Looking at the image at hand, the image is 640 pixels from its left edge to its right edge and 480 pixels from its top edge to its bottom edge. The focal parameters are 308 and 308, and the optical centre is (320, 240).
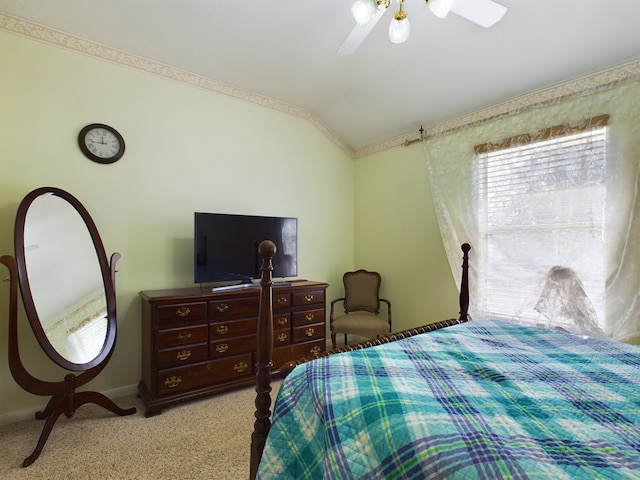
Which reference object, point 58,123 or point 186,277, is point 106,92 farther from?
point 186,277

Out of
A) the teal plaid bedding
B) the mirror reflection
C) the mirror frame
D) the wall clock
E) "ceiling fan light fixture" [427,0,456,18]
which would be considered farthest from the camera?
the wall clock

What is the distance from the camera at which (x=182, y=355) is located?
230 cm

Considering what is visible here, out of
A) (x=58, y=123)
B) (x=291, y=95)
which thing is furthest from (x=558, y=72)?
(x=58, y=123)

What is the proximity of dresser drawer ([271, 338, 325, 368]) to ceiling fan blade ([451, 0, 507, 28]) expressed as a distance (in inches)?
101

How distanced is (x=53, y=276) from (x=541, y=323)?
3.55m

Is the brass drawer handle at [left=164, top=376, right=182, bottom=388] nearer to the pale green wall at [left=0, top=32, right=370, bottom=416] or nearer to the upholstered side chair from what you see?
the pale green wall at [left=0, top=32, right=370, bottom=416]

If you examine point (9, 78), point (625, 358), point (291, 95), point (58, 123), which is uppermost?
point (291, 95)

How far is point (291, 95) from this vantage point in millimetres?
3203

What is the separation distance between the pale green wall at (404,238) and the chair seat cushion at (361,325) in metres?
0.40

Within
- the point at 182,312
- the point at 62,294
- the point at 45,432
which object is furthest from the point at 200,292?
the point at 45,432

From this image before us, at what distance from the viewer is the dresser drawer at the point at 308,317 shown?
9.34 ft

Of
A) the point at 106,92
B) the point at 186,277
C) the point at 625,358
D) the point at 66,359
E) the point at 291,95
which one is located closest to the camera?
the point at 625,358

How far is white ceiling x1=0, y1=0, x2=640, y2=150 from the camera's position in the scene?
201cm

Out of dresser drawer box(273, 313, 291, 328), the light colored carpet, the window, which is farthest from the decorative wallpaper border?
the light colored carpet
